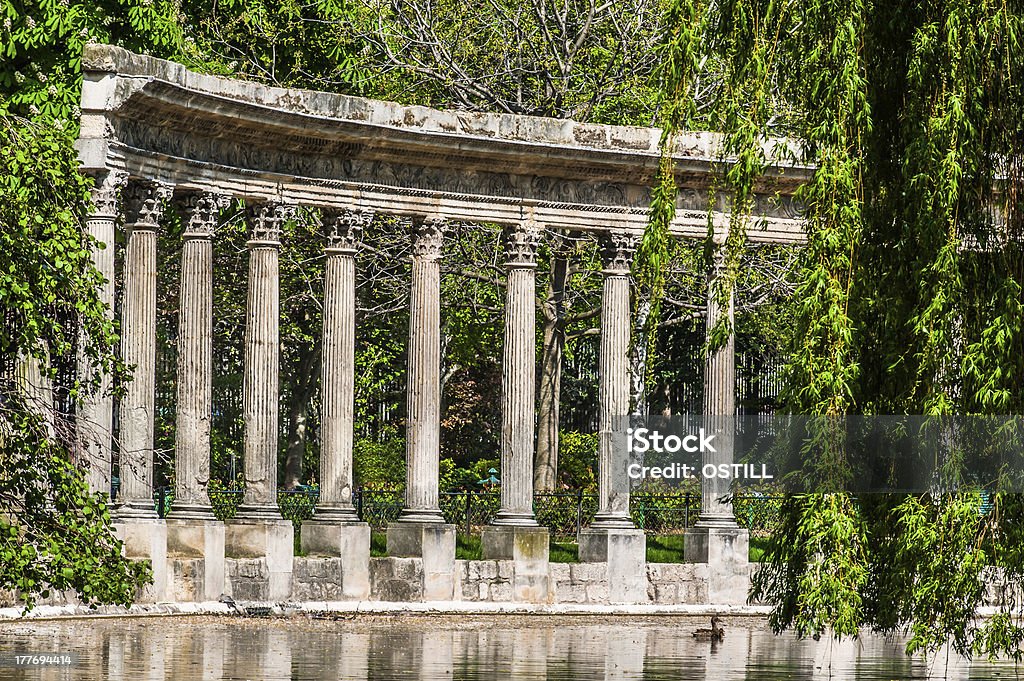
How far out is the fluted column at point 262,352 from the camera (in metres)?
51.5

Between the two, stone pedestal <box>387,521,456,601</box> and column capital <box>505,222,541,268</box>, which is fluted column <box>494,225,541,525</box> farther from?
stone pedestal <box>387,521,456,601</box>

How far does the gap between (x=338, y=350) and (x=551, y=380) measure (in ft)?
48.0

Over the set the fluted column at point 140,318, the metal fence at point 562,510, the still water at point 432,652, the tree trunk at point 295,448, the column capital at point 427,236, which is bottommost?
the still water at point 432,652

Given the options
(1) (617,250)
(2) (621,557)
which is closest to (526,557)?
(2) (621,557)

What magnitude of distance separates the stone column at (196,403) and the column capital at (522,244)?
9.22m

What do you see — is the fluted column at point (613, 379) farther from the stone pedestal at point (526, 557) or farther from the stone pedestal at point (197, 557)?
the stone pedestal at point (197, 557)

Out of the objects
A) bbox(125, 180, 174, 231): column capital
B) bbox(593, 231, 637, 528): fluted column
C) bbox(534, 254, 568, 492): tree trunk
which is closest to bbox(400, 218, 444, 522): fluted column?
bbox(593, 231, 637, 528): fluted column

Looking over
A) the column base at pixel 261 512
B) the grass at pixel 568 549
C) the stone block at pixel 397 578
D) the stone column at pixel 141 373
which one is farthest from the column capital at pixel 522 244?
the stone column at pixel 141 373

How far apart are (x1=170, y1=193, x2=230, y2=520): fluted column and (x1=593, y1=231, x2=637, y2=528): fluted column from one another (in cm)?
1235

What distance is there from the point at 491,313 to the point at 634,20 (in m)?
14.3

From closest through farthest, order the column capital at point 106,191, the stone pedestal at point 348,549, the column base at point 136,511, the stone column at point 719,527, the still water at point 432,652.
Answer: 1. the still water at point 432,652
2. the column capital at point 106,191
3. the column base at point 136,511
4. the stone pedestal at point 348,549
5. the stone column at point 719,527

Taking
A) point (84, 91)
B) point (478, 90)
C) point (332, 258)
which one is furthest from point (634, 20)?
point (84, 91)

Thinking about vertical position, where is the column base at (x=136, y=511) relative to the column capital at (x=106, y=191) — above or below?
below

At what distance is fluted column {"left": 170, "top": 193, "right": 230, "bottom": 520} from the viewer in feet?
165
